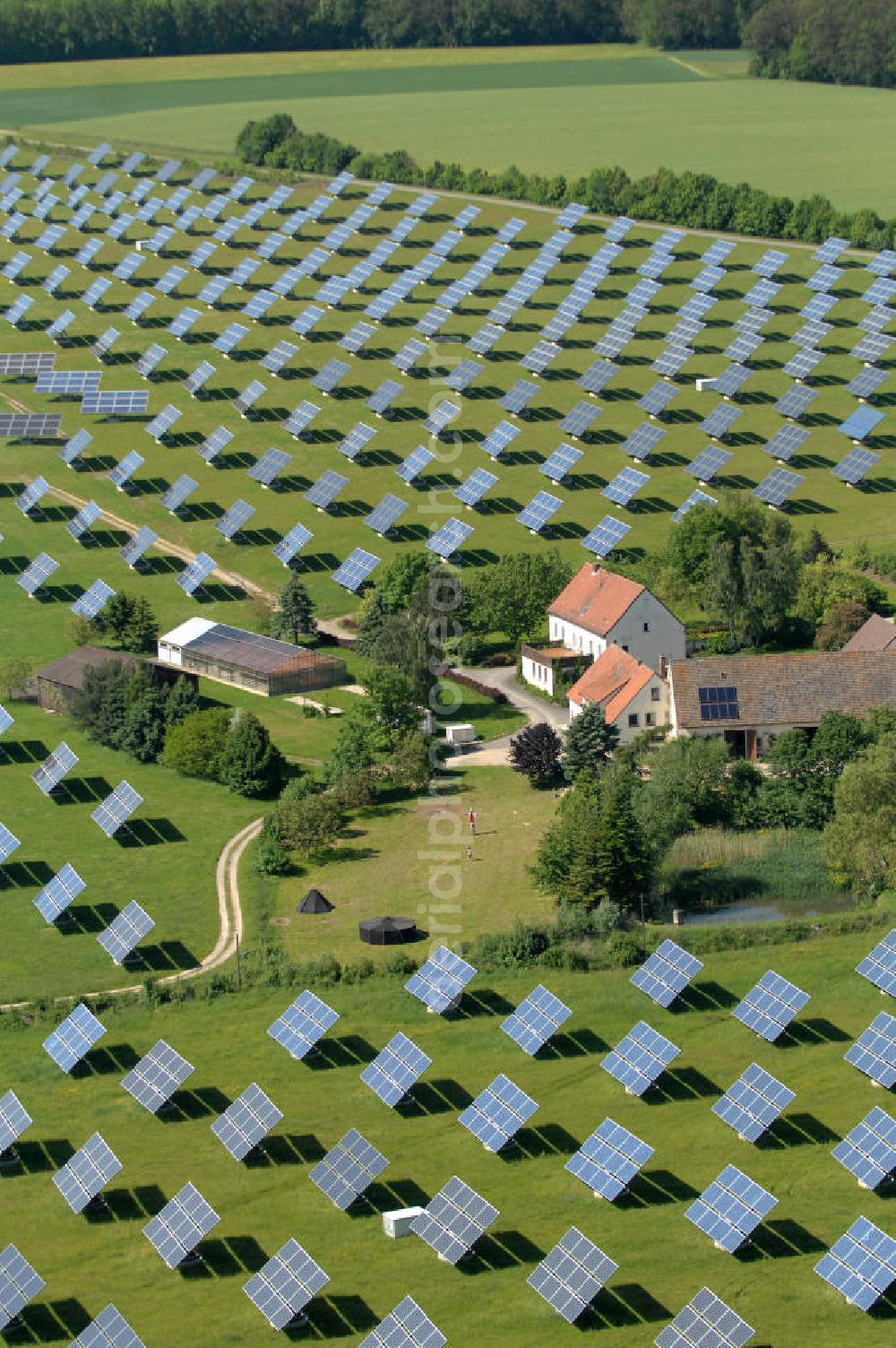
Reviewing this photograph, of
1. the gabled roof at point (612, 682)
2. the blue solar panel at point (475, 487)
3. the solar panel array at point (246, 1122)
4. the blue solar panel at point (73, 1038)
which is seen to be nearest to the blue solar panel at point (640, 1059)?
the solar panel array at point (246, 1122)

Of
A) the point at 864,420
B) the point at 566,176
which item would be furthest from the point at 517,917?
the point at 566,176

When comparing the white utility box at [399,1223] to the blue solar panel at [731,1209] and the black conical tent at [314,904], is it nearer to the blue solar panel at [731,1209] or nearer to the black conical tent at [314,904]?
the blue solar panel at [731,1209]

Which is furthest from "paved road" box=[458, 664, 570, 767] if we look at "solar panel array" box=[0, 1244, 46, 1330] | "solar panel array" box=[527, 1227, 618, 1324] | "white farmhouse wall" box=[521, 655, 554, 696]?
"solar panel array" box=[0, 1244, 46, 1330]

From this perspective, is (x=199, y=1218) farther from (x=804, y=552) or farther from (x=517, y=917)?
(x=804, y=552)

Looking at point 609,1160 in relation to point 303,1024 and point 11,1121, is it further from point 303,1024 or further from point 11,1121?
point 11,1121

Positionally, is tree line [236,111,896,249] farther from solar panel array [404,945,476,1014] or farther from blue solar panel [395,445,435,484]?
solar panel array [404,945,476,1014]

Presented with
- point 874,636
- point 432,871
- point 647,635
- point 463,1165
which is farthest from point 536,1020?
point 874,636
